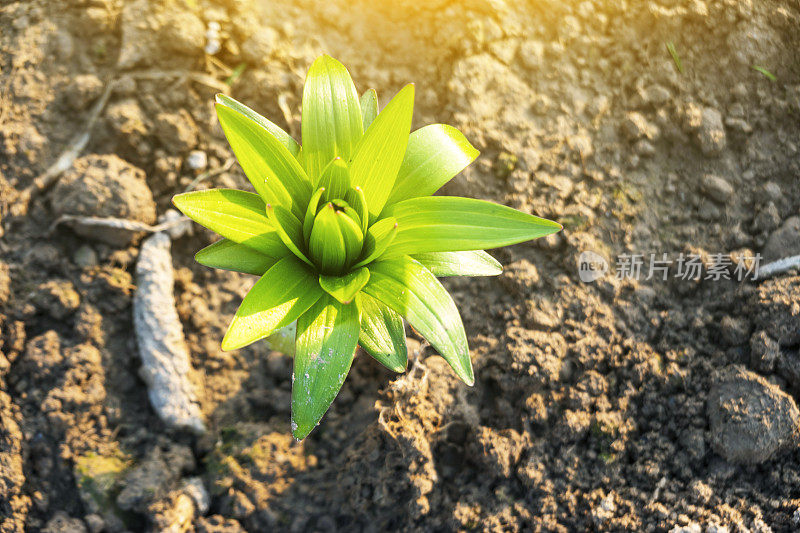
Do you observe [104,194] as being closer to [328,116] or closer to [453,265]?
[328,116]

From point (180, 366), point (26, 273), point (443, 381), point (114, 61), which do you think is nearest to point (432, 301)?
point (443, 381)

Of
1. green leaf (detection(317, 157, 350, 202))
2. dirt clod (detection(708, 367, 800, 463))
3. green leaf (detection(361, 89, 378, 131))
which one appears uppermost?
green leaf (detection(361, 89, 378, 131))

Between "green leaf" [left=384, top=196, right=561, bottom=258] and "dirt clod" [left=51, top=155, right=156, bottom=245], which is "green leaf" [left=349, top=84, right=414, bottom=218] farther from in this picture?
"dirt clod" [left=51, top=155, right=156, bottom=245]

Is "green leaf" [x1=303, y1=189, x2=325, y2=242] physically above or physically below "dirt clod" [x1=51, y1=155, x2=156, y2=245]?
above

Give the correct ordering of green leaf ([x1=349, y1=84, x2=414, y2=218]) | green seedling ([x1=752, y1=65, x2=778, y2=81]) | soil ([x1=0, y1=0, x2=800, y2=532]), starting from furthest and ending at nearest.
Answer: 1. green seedling ([x1=752, y1=65, x2=778, y2=81])
2. soil ([x1=0, y1=0, x2=800, y2=532])
3. green leaf ([x1=349, y1=84, x2=414, y2=218])

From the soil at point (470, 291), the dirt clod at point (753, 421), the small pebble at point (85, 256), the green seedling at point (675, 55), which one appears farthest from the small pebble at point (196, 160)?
the dirt clod at point (753, 421)

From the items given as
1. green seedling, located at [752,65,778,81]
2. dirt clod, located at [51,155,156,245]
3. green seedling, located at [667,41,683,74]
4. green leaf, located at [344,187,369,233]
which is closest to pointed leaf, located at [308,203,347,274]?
green leaf, located at [344,187,369,233]
